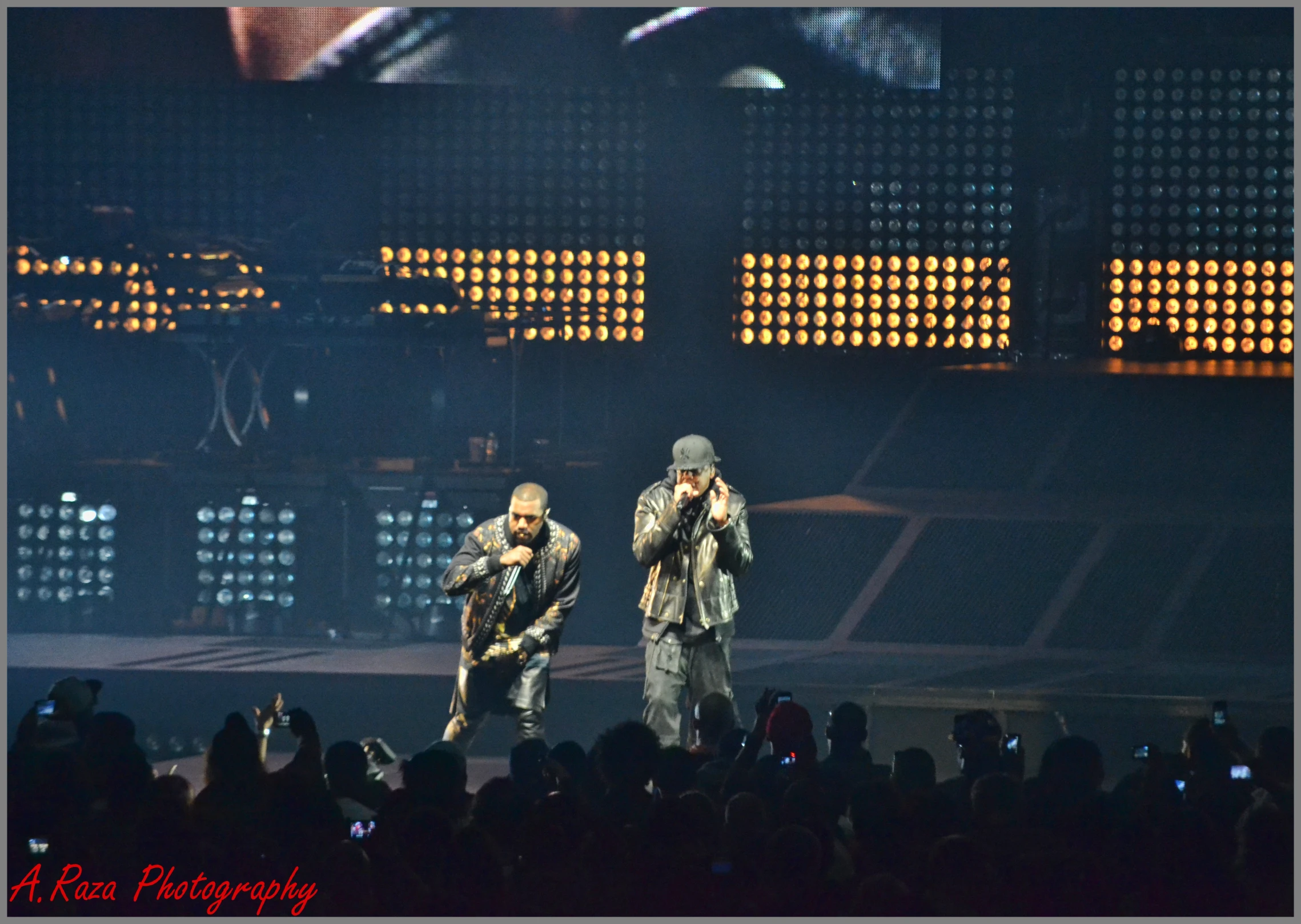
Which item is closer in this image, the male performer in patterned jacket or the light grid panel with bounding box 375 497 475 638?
the male performer in patterned jacket

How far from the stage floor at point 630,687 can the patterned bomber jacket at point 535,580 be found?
31.8 inches

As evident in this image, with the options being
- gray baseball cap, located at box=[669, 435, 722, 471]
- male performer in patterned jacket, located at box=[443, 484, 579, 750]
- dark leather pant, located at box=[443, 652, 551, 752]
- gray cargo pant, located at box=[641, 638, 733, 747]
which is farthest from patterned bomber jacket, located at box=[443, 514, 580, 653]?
gray baseball cap, located at box=[669, 435, 722, 471]

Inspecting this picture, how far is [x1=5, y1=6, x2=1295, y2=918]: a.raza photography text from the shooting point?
26.9 ft

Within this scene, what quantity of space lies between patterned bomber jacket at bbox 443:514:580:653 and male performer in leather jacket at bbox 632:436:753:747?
0.29 meters

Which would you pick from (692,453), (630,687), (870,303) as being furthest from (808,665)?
(870,303)

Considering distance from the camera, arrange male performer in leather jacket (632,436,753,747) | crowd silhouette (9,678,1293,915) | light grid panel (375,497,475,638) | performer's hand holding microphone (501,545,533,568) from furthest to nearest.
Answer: light grid panel (375,497,475,638) → male performer in leather jacket (632,436,753,747) → performer's hand holding microphone (501,545,533,568) → crowd silhouette (9,678,1293,915)

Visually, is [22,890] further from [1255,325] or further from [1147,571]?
[1255,325]

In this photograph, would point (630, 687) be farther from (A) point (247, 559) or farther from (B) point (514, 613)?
(A) point (247, 559)

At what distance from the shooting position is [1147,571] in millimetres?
10836

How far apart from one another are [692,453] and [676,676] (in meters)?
0.90

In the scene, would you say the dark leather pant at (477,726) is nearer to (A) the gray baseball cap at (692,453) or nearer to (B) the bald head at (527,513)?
(B) the bald head at (527,513)

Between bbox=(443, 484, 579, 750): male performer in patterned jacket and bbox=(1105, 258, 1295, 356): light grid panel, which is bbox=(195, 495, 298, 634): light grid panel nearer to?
bbox=(443, 484, 579, 750): male performer in patterned jacket

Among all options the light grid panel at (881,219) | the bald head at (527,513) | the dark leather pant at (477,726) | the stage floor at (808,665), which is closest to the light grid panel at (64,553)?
the stage floor at (808,665)

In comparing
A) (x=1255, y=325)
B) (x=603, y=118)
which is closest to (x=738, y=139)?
(x=603, y=118)
